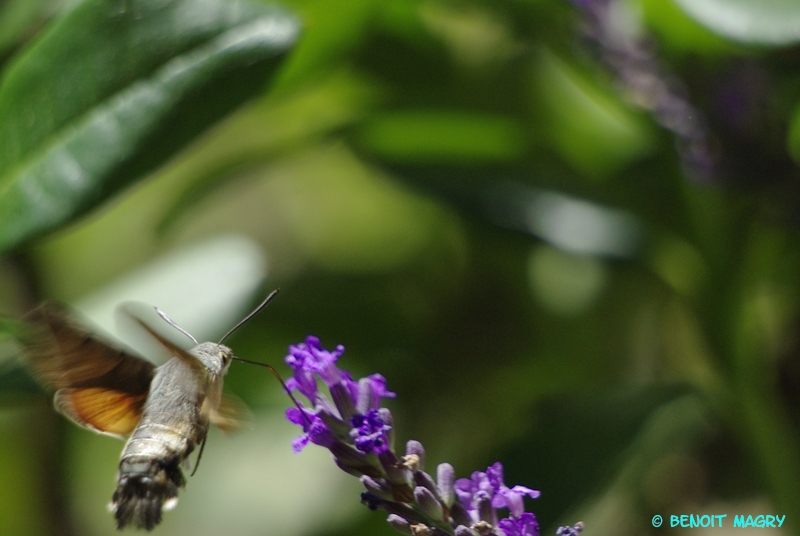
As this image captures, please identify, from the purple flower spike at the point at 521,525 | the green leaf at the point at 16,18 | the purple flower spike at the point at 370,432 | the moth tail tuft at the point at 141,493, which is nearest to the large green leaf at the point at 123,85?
the green leaf at the point at 16,18

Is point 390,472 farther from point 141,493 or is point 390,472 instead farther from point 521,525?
point 141,493

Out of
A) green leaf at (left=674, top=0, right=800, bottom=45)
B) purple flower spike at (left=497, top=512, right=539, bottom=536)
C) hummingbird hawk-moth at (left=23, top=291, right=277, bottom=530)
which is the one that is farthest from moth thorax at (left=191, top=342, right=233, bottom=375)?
green leaf at (left=674, top=0, right=800, bottom=45)

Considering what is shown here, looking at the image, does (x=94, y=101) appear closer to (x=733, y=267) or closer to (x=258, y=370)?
(x=258, y=370)

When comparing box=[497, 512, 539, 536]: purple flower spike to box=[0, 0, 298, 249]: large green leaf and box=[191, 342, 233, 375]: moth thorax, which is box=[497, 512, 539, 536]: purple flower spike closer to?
box=[191, 342, 233, 375]: moth thorax

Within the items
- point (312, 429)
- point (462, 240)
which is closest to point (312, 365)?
point (312, 429)

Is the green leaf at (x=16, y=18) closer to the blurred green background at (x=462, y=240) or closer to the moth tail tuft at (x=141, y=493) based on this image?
the blurred green background at (x=462, y=240)

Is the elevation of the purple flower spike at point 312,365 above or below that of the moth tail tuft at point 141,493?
above
